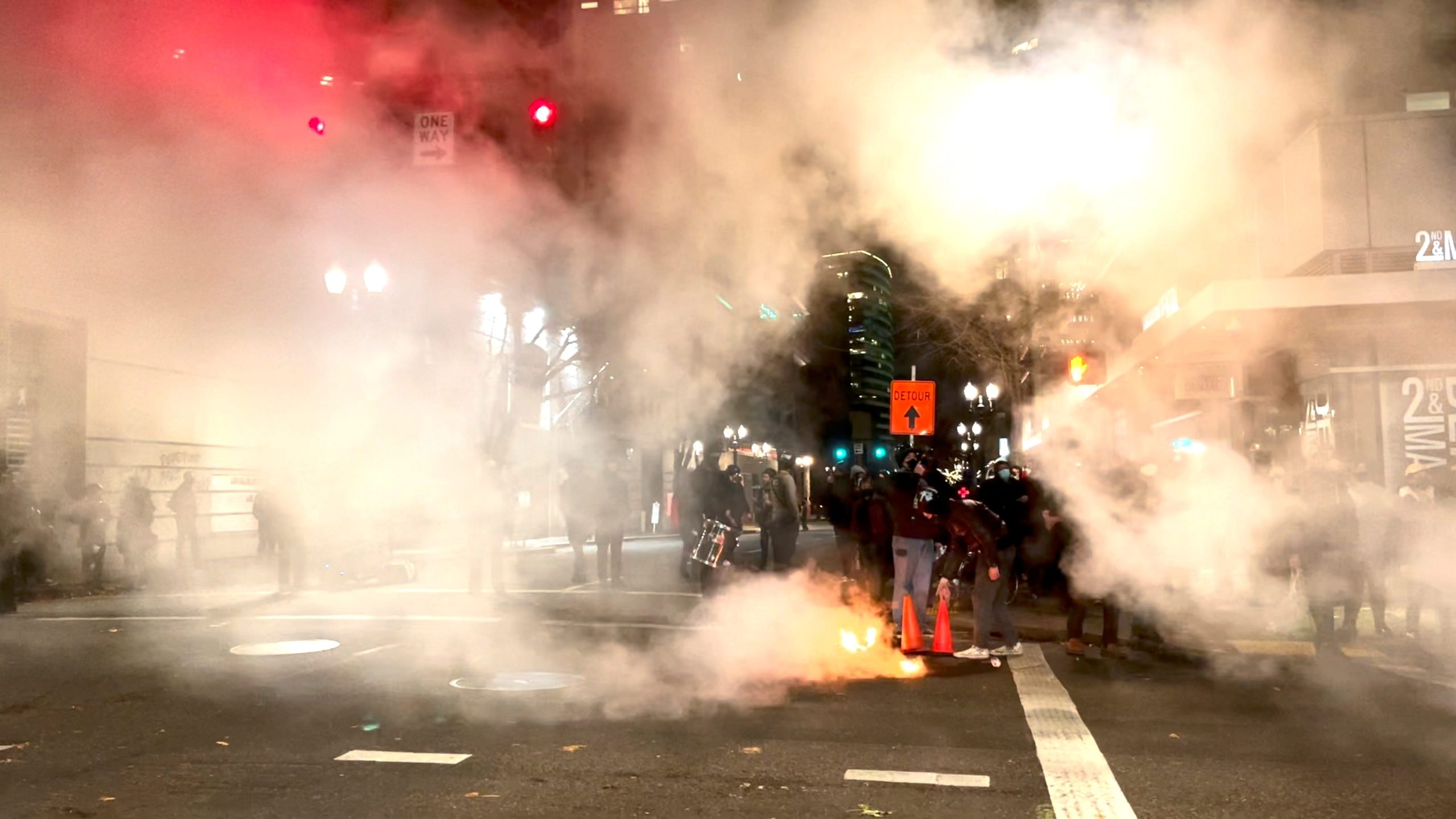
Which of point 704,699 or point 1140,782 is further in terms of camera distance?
point 704,699

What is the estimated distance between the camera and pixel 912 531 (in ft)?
29.2

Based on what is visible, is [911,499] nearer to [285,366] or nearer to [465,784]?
[465,784]

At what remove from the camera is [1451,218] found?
1164 centimetres

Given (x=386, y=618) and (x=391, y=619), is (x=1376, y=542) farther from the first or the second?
(x=386, y=618)

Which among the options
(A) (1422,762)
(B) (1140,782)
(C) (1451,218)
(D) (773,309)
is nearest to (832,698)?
(B) (1140,782)

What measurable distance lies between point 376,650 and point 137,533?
8561 millimetres

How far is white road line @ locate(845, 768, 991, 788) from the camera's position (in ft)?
15.2

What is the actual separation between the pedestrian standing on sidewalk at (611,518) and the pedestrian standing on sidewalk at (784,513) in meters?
2.06

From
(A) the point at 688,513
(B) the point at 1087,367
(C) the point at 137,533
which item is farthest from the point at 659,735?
(C) the point at 137,533

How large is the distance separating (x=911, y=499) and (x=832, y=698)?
277 centimetres

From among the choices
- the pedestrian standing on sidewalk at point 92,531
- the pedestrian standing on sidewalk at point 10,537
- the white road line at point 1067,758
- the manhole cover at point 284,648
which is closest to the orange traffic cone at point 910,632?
the white road line at point 1067,758

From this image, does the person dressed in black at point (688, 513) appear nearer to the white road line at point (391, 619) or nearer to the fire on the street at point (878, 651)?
the white road line at point (391, 619)

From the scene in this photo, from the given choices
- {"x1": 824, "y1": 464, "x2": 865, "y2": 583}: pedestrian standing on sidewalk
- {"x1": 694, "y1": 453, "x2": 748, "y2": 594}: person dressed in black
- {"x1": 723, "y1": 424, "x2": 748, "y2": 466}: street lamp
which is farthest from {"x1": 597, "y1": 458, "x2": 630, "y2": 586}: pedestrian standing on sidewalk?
{"x1": 824, "y1": 464, "x2": 865, "y2": 583}: pedestrian standing on sidewalk

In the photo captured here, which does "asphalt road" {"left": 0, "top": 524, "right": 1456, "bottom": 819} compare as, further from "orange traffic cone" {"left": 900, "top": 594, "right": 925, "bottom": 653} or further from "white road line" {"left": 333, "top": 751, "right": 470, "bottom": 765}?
"orange traffic cone" {"left": 900, "top": 594, "right": 925, "bottom": 653}
